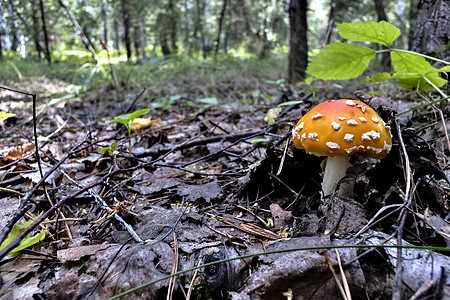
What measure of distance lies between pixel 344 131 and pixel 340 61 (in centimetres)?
62

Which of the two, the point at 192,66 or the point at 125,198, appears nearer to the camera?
the point at 125,198

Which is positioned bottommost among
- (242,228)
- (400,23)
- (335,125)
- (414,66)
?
(242,228)

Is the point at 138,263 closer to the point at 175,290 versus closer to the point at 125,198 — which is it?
the point at 175,290

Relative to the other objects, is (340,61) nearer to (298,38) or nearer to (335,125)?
(335,125)

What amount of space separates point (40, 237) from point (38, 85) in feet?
20.9

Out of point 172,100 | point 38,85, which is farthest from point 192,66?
point 38,85

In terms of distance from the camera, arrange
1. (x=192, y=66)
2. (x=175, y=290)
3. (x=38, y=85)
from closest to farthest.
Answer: (x=175, y=290) → (x=38, y=85) → (x=192, y=66)

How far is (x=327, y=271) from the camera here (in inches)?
43.6

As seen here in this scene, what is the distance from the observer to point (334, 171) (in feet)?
5.26

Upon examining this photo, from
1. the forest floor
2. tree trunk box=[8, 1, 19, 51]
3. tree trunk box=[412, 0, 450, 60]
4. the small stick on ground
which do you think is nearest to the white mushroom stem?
the forest floor

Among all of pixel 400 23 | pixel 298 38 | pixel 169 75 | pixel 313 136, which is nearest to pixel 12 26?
pixel 169 75

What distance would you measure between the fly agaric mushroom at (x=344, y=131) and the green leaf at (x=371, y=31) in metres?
0.48

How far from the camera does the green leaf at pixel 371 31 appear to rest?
1544 millimetres

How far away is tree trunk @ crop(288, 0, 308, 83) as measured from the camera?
5.26 meters
